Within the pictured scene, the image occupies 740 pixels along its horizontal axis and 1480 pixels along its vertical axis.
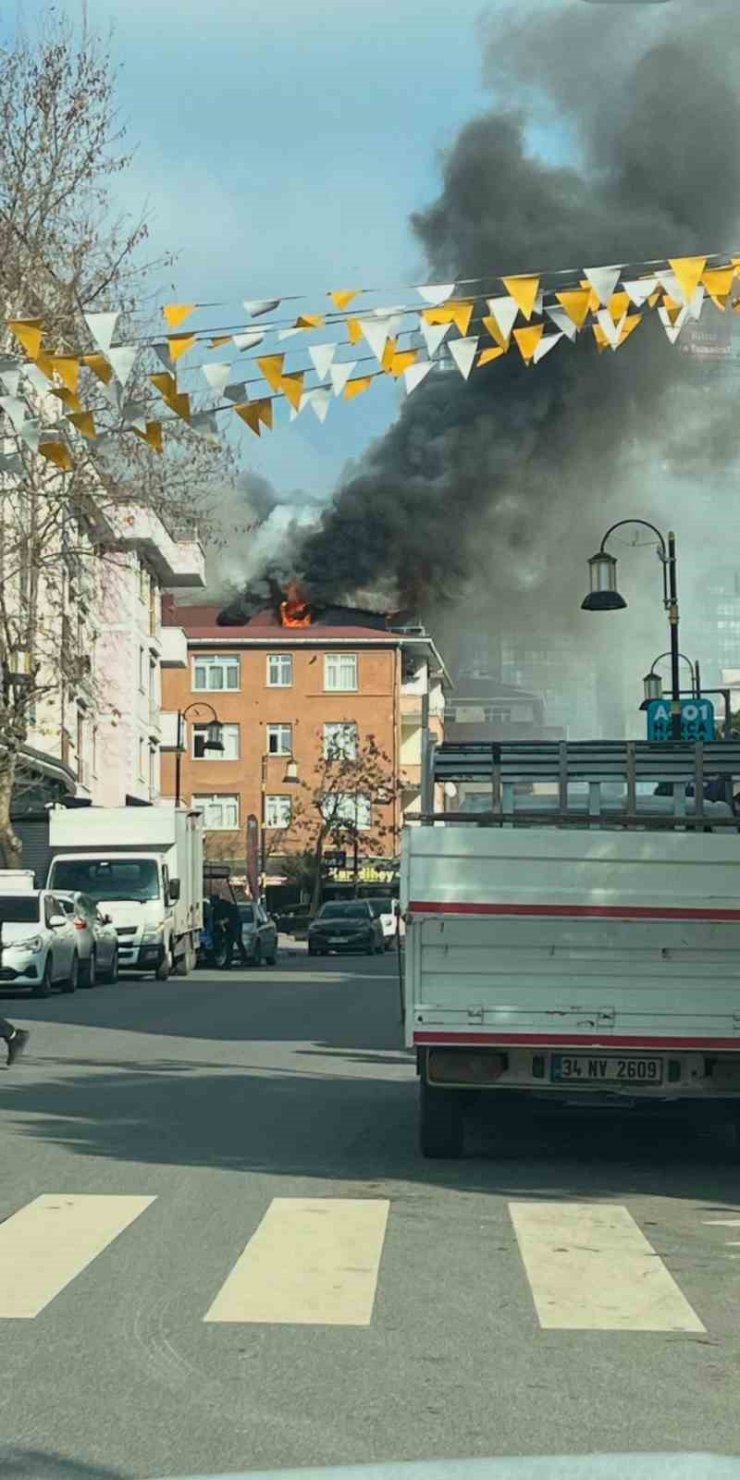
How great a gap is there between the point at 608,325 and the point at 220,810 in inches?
2857

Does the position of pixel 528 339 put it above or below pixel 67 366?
above

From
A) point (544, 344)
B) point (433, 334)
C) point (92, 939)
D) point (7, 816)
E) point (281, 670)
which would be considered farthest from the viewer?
point (281, 670)

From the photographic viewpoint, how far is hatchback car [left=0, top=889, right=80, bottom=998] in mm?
26500

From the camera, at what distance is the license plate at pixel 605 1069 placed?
980cm

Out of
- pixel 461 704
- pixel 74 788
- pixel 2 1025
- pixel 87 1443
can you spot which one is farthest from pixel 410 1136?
pixel 461 704

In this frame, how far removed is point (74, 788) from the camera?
52000 millimetres

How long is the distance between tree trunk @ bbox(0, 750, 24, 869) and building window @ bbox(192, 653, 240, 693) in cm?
4319

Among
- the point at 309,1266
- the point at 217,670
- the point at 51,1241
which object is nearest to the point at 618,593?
the point at 51,1241

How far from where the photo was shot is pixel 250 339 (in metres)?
9.90

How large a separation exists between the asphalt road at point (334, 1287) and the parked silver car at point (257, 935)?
97.0ft

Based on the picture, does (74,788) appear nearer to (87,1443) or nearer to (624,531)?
(624,531)

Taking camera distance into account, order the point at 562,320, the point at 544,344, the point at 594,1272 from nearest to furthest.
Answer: the point at 594,1272
the point at 562,320
the point at 544,344

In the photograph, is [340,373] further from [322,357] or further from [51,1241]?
[51,1241]

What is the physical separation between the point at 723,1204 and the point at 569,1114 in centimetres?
365
